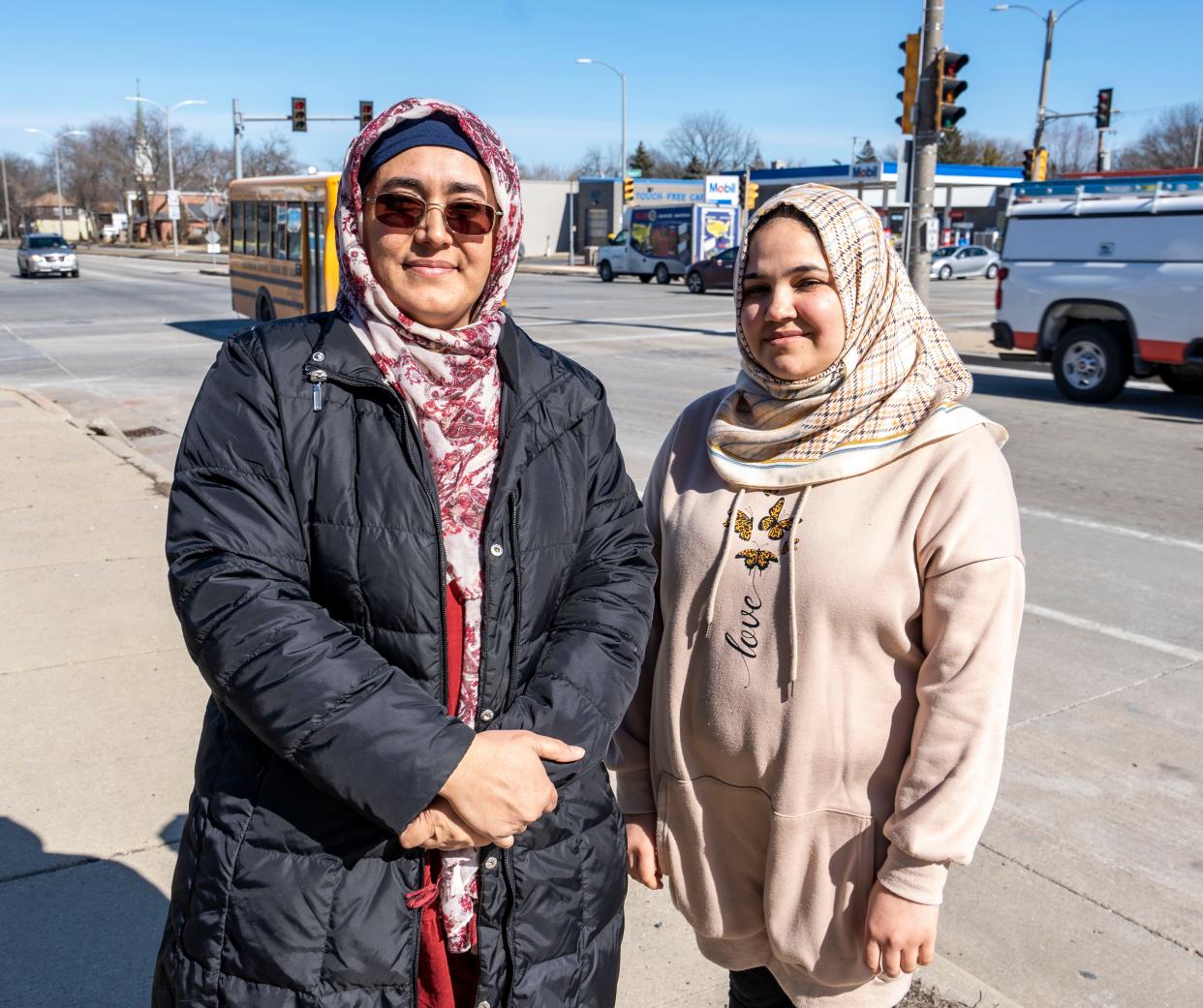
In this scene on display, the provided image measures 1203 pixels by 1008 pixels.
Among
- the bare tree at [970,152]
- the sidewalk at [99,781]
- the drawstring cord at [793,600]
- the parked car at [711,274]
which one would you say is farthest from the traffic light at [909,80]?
the bare tree at [970,152]

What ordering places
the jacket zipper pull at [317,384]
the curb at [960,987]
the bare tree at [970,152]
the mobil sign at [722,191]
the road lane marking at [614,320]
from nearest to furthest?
the jacket zipper pull at [317,384]
the curb at [960,987]
the road lane marking at [614,320]
the mobil sign at [722,191]
the bare tree at [970,152]

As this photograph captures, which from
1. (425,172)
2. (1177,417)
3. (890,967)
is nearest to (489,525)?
(425,172)

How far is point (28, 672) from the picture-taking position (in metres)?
4.81

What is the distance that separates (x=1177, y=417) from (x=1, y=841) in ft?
38.8

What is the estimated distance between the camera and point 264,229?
59.4 ft

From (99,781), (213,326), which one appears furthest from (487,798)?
(213,326)

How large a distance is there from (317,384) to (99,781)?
2.73 meters

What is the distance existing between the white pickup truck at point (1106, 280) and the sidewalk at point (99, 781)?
9993 millimetres

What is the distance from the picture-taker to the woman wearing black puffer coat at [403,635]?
62.1 inches

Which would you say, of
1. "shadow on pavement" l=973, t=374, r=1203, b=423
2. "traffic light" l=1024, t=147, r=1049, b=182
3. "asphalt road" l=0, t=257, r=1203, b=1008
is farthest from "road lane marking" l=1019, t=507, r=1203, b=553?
"traffic light" l=1024, t=147, r=1049, b=182

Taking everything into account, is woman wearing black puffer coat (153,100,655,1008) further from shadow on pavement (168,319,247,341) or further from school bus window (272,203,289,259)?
shadow on pavement (168,319,247,341)

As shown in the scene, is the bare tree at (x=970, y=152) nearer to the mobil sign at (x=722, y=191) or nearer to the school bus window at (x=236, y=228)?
the mobil sign at (x=722, y=191)

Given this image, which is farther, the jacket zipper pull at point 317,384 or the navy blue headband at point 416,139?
the navy blue headband at point 416,139

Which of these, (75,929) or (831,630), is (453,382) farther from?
(75,929)
